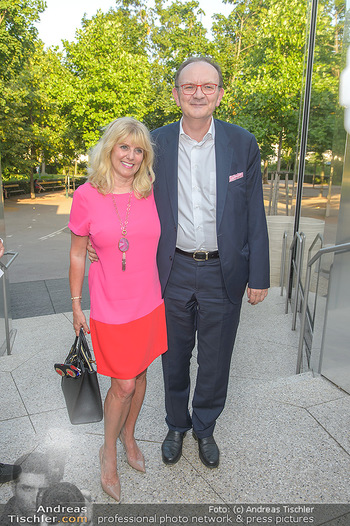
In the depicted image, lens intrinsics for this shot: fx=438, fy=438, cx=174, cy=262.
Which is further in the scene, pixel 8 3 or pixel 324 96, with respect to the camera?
pixel 8 3

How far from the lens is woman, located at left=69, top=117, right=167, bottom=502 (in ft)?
6.71

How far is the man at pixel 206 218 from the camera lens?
7.22 feet

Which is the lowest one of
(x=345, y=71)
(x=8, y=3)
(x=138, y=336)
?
(x=138, y=336)

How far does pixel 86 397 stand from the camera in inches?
84.7

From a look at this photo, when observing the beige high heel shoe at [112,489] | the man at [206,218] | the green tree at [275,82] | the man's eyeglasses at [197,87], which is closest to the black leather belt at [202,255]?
the man at [206,218]

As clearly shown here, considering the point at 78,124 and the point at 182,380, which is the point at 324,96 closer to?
the point at 182,380

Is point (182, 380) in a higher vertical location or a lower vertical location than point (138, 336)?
lower

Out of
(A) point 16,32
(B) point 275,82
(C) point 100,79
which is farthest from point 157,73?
(B) point 275,82

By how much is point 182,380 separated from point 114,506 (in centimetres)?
73

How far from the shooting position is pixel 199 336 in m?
2.46

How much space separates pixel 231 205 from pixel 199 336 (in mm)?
758

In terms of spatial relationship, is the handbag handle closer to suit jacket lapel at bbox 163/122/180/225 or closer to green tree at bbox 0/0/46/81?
suit jacket lapel at bbox 163/122/180/225

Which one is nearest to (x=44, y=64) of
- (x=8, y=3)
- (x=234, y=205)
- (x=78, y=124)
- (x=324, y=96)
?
(x=8, y=3)

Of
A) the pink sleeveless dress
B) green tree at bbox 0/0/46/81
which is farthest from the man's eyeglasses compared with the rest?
green tree at bbox 0/0/46/81
